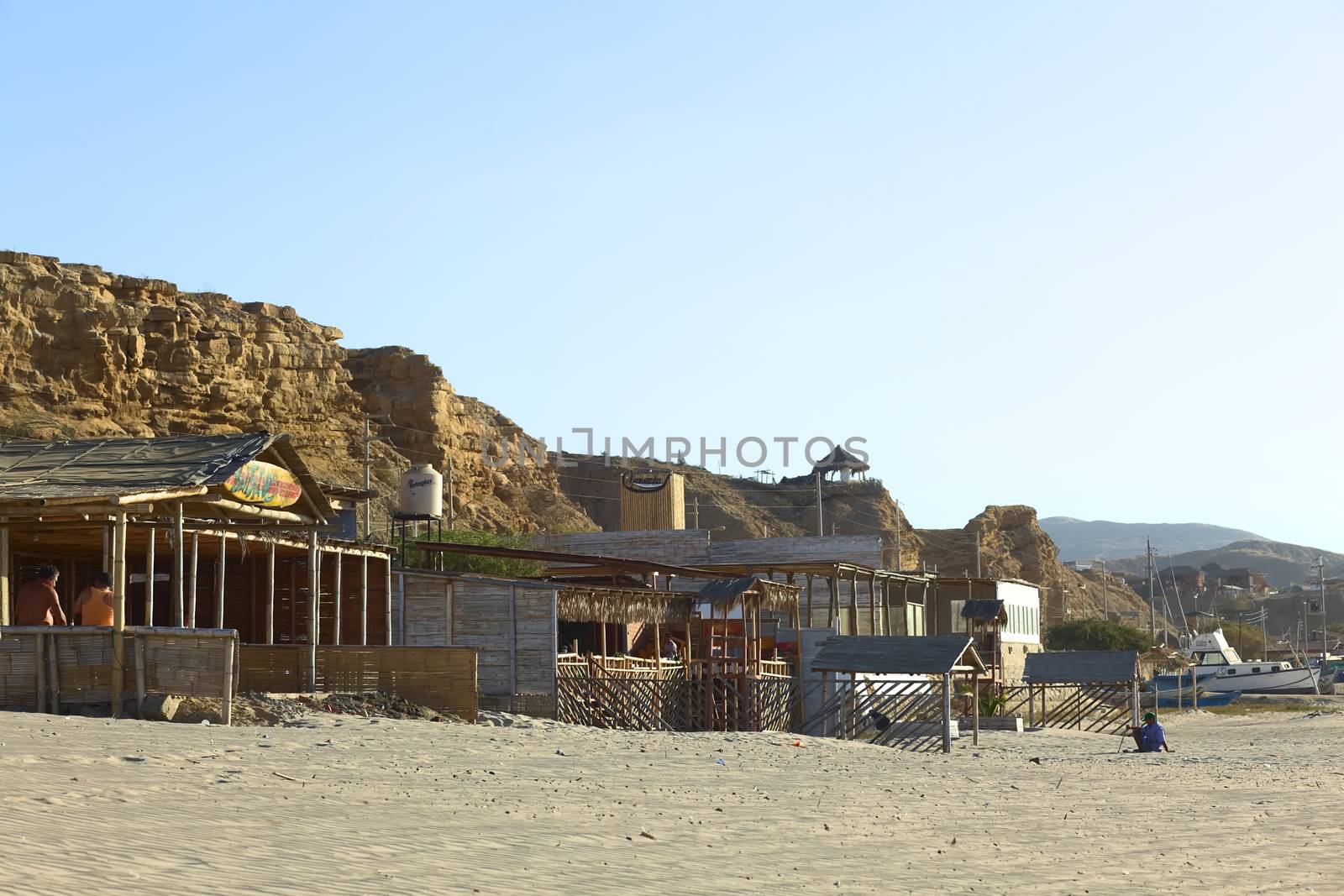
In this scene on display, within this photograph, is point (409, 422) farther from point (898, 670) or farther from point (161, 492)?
point (161, 492)

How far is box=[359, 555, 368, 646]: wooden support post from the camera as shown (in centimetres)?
2645

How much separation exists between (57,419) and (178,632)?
42.3 m

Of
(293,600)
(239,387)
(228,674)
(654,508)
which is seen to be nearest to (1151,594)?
(654,508)

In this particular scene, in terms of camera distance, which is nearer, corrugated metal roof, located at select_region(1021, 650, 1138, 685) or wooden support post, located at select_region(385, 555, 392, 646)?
wooden support post, located at select_region(385, 555, 392, 646)

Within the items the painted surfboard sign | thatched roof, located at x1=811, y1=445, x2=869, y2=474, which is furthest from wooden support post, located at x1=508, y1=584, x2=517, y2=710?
thatched roof, located at x1=811, y1=445, x2=869, y2=474

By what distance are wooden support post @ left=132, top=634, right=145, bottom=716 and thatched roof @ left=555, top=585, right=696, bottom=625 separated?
33.6 feet

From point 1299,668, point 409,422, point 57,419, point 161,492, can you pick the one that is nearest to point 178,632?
point 161,492

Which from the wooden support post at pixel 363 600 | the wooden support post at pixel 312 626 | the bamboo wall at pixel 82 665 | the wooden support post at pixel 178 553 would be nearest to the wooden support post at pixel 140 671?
the bamboo wall at pixel 82 665

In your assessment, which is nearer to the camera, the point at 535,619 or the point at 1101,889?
the point at 1101,889

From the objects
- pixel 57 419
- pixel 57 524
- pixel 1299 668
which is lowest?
pixel 1299 668

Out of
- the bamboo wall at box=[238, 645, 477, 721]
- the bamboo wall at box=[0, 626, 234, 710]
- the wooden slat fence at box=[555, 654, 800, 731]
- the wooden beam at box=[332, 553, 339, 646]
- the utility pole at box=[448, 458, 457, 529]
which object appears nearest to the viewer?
the bamboo wall at box=[0, 626, 234, 710]

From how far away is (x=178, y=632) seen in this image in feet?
54.7

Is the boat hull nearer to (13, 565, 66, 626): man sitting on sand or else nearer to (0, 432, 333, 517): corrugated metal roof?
(0, 432, 333, 517): corrugated metal roof

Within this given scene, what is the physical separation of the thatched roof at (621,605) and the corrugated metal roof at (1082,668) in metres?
13.5
